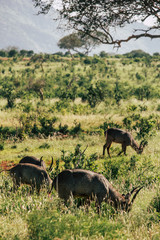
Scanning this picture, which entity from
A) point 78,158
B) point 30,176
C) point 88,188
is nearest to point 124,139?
point 78,158

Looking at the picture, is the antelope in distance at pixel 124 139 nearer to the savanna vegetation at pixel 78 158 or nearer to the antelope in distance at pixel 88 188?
the savanna vegetation at pixel 78 158

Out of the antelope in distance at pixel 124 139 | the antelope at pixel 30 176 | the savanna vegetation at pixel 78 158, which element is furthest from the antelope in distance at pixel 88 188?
the antelope in distance at pixel 124 139

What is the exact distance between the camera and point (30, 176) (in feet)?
20.6

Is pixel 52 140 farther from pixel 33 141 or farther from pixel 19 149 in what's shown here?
pixel 19 149

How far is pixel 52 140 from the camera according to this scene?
12.6m

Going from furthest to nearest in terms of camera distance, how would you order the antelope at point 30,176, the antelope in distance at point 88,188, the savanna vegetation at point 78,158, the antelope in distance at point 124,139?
the antelope in distance at point 124,139, the antelope at point 30,176, the antelope in distance at point 88,188, the savanna vegetation at point 78,158

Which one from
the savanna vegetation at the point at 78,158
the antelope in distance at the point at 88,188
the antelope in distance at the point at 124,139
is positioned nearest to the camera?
the savanna vegetation at the point at 78,158

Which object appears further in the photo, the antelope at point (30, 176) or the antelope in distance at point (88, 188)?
the antelope at point (30, 176)

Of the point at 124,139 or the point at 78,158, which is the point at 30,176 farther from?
the point at 124,139

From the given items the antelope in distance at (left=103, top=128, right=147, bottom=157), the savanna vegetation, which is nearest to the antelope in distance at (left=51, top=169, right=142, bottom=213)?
the savanna vegetation

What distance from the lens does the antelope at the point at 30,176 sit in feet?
20.4

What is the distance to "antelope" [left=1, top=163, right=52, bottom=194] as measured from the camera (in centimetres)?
622

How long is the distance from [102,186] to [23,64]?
42093 mm

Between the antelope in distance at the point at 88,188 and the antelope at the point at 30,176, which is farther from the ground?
A: the antelope in distance at the point at 88,188
